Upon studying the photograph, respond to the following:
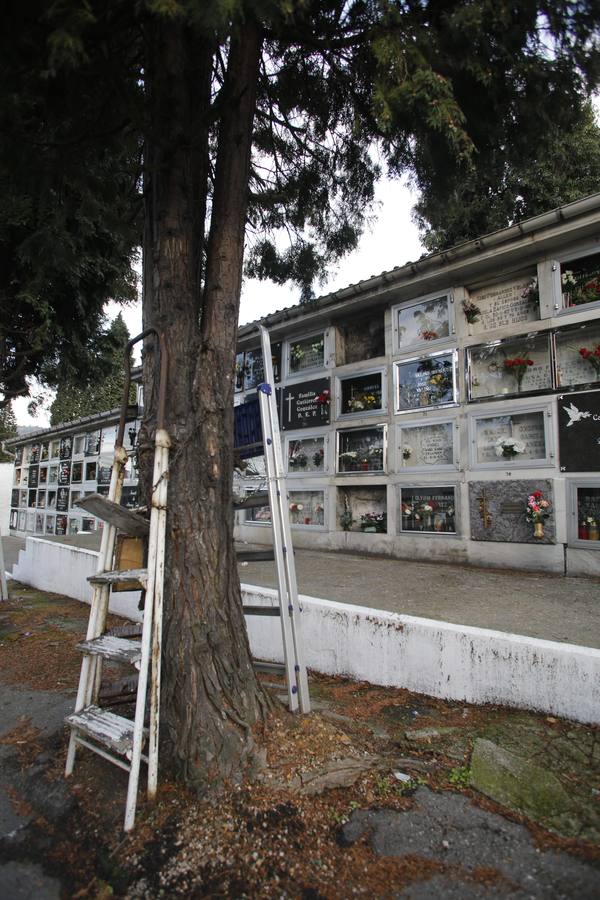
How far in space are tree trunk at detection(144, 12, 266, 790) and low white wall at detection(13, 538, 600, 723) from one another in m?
0.64

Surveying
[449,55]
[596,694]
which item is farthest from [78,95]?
[596,694]

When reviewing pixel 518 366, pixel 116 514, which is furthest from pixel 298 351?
pixel 116 514

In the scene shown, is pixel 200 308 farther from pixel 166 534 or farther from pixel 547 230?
pixel 547 230

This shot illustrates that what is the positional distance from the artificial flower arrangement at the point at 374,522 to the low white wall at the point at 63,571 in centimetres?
364

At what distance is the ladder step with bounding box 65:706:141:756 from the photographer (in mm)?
1919

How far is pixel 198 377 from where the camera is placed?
94.2 inches

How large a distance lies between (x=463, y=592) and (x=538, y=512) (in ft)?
5.95

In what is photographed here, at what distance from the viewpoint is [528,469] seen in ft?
19.6

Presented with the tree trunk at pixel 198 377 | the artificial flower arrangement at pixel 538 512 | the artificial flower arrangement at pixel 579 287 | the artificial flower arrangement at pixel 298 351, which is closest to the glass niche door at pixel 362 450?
the artificial flower arrangement at pixel 298 351

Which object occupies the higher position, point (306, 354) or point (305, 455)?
point (306, 354)

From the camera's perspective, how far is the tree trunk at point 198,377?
7.12 ft

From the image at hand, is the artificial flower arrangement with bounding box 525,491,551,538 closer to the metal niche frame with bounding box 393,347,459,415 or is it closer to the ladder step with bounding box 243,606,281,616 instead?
the metal niche frame with bounding box 393,347,459,415

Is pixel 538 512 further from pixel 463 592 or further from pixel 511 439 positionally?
pixel 463 592

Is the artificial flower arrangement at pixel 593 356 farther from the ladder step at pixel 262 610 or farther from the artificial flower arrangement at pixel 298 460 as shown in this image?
the ladder step at pixel 262 610
